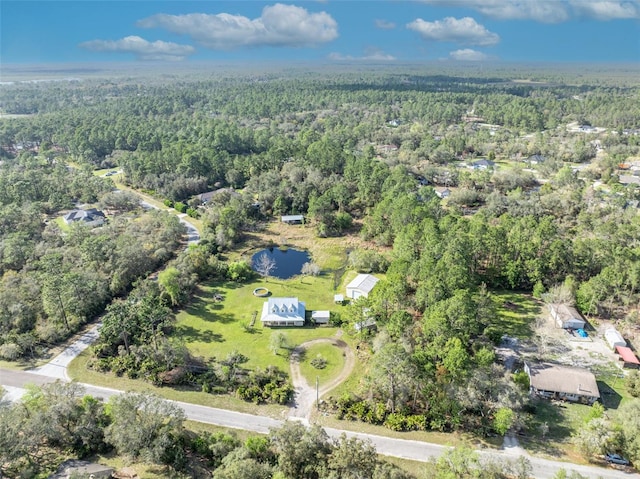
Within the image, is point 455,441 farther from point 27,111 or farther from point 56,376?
point 27,111

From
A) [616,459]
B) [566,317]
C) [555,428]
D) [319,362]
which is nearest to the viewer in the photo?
[616,459]

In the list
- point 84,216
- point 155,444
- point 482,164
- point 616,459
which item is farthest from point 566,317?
point 84,216

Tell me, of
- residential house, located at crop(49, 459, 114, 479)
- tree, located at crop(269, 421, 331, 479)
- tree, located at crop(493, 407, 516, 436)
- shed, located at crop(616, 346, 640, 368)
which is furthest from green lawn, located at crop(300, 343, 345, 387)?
shed, located at crop(616, 346, 640, 368)

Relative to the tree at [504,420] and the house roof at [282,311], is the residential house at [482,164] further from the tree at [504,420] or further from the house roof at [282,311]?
the tree at [504,420]

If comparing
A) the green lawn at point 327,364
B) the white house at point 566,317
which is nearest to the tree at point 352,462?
the green lawn at point 327,364

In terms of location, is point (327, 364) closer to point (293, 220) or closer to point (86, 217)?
point (293, 220)

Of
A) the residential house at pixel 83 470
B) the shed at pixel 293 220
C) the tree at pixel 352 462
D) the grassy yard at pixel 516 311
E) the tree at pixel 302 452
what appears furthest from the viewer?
the shed at pixel 293 220

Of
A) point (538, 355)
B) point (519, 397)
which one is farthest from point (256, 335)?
point (538, 355)
